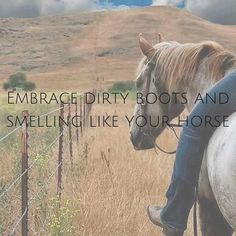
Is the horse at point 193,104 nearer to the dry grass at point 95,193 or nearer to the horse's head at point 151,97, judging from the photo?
the horse's head at point 151,97

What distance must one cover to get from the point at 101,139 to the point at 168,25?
130247 mm

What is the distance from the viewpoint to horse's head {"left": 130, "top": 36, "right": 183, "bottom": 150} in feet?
15.2

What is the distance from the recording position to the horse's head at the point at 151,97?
462 centimetres

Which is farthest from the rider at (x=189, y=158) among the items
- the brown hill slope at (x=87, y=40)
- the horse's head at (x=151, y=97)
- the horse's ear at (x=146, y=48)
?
the brown hill slope at (x=87, y=40)

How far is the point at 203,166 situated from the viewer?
140 inches

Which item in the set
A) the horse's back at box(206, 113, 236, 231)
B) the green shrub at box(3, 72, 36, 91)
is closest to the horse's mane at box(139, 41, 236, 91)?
the horse's back at box(206, 113, 236, 231)

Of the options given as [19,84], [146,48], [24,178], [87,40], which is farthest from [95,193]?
[87,40]

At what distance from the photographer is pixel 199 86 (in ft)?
13.7

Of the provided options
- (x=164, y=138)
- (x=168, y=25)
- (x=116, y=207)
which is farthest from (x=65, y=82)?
(x=116, y=207)

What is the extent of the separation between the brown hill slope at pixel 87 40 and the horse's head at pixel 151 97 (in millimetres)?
87996

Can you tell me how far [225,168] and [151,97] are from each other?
177 cm

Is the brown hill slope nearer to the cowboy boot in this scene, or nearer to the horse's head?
the horse's head

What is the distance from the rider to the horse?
62mm

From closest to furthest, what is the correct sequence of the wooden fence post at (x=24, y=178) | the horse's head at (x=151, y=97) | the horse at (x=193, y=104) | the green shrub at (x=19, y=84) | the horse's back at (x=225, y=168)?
Result: 1. the horse's back at (x=225, y=168)
2. the horse at (x=193, y=104)
3. the wooden fence post at (x=24, y=178)
4. the horse's head at (x=151, y=97)
5. the green shrub at (x=19, y=84)
